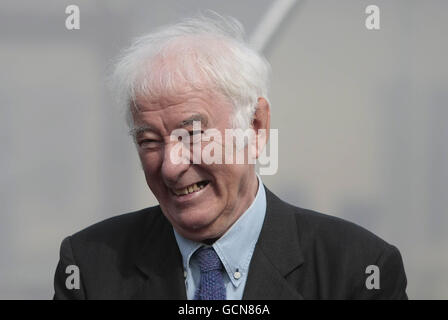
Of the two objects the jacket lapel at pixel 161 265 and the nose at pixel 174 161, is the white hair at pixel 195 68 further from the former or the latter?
the jacket lapel at pixel 161 265

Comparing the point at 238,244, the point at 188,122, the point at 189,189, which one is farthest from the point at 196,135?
the point at 238,244

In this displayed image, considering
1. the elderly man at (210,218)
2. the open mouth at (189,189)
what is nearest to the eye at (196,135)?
the elderly man at (210,218)

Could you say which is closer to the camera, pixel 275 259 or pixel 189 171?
pixel 189 171

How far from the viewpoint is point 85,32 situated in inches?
92.4

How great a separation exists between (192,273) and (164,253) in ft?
0.34

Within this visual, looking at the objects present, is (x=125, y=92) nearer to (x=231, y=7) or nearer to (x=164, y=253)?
(x=164, y=253)

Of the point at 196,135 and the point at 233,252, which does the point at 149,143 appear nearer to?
the point at 196,135

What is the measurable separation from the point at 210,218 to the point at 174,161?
6.9 inches

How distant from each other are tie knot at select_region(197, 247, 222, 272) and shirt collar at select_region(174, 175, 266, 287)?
0.04 feet

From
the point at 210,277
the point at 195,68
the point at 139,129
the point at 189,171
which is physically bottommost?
the point at 210,277

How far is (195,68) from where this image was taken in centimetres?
142

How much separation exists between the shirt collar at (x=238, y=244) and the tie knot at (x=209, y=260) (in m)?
0.01
